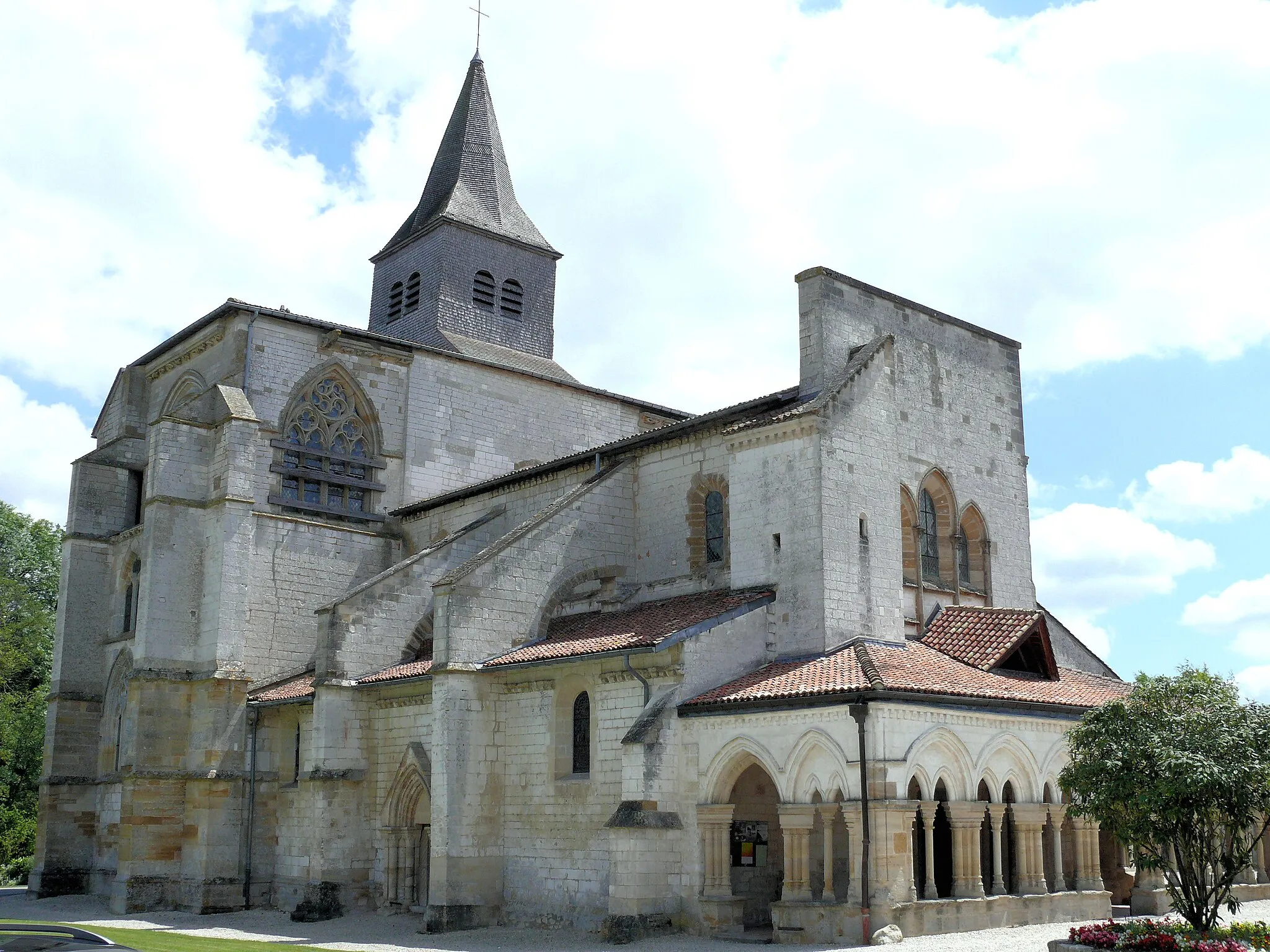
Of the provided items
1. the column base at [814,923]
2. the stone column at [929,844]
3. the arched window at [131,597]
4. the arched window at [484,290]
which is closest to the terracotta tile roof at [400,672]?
the column base at [814,923]

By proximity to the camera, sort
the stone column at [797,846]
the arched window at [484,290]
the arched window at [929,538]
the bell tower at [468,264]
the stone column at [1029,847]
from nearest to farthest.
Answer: the stone column at [797,846] → the stone column at [1029,847] → the arched window at [929,538] → the bell tower at [468,264] → the arched window at [484,290]

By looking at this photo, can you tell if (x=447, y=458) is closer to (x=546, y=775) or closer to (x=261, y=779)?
(x=261, y=779)

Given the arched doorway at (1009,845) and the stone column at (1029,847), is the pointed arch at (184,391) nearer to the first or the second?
the arched doorway at (1009,845)

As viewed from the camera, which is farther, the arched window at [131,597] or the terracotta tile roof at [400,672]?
the arched window at [131,597]

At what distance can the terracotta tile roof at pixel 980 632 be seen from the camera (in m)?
21.0

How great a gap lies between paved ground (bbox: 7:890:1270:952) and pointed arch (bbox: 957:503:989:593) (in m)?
7.39

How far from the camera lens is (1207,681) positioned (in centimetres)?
1569

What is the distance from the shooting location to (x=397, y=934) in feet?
69.5

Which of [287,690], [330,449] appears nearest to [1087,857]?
[287,690]

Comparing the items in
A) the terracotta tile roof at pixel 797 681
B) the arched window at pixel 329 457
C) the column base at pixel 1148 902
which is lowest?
the column base at pixel 1148 902

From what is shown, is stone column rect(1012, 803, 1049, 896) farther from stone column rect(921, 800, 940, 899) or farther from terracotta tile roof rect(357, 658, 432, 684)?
terracotta tile roof rect(357, 658, 432, 684)

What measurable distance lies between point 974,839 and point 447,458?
1765 centimetres

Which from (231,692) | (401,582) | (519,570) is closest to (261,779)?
(231,692)

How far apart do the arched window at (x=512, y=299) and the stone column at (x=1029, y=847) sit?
22.3 m
